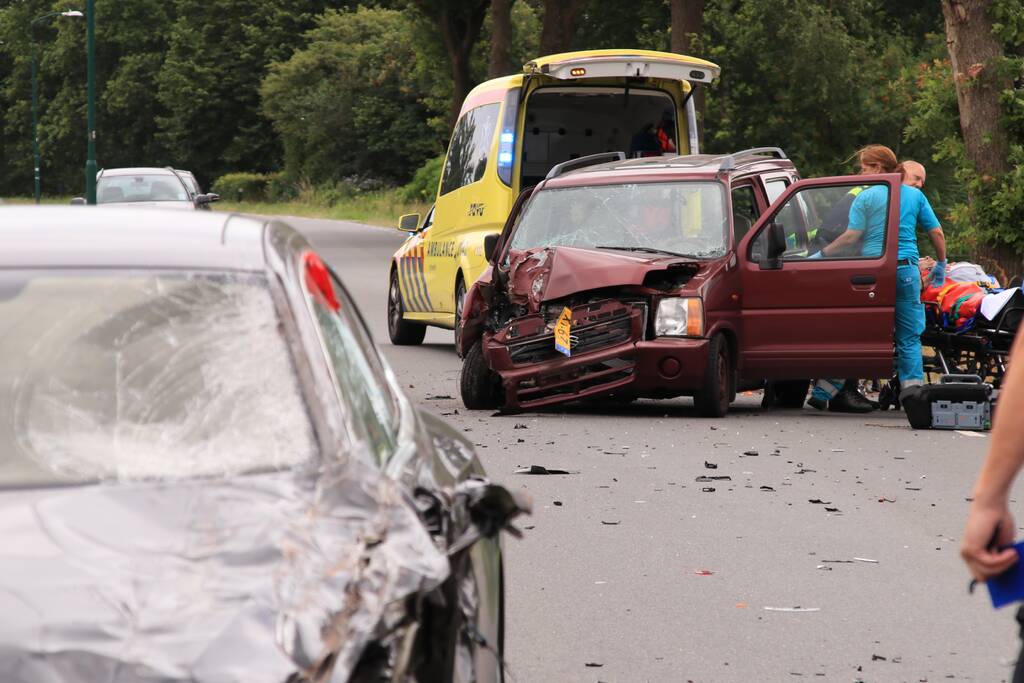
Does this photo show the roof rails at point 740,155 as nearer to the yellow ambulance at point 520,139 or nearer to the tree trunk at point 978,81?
the yellow ambulance at point 520,139

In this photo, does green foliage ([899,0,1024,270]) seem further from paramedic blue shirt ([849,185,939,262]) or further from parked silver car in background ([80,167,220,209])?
parked silver car in background ([80,167,220,209])

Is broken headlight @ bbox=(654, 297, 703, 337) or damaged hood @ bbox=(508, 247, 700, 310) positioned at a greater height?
damaged hood @ bbox=(508, 247, 700, 310)

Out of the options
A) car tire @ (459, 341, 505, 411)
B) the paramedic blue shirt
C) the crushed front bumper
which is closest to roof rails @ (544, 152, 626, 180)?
car tire @ (459, 341, 505, 411)

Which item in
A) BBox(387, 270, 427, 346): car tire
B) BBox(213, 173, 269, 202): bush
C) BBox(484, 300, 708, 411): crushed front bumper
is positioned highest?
BBox(484, 300, 708, 411): crushed front bumper

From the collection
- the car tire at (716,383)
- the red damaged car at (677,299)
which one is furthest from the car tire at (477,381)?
the car tire at (716,383)

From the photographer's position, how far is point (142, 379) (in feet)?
12.1

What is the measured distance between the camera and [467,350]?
42.9 feet

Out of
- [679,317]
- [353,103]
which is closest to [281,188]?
[353,103]

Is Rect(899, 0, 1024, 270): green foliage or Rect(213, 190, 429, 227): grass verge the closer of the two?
Rect(899, 0, 1024, 270): green foliage

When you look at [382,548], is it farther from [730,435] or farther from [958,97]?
[958,97]

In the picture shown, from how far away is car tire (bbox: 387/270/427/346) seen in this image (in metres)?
19.0

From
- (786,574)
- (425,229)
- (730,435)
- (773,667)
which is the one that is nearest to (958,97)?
(425,229)

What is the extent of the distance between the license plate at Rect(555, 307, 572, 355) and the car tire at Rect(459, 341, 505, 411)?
2.63 feet

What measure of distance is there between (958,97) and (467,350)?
26.0 ft
